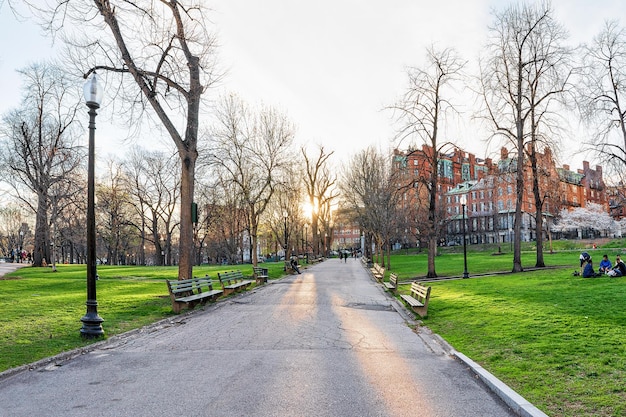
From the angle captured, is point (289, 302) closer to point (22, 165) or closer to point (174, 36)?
point (174, 36)

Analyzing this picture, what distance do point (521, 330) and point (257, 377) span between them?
5535mm

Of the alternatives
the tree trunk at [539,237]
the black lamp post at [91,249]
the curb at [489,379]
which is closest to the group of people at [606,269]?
the tree trunk at [539,237]

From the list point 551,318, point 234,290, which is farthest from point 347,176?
point 551,318

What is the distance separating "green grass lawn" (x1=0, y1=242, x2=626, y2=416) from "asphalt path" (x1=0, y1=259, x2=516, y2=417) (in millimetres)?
608

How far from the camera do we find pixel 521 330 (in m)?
9.37

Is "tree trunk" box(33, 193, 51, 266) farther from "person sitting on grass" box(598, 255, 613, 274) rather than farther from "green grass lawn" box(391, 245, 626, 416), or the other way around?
"person sitting on grass" box(598, 255, 613, 274)

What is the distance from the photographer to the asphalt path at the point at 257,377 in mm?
5266

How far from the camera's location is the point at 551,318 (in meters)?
10.3

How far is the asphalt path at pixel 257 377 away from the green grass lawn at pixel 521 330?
0.61m

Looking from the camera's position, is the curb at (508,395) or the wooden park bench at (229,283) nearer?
the curb at (508,395)

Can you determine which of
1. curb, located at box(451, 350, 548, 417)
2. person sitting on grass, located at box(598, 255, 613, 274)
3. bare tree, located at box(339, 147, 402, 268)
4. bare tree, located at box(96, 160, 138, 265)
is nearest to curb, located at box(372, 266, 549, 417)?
curb, located at box(451, 350, 548, 417)

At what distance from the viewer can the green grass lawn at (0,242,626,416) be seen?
18.9ft

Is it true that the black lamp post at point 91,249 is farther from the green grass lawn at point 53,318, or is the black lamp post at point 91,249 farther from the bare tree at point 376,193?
the bare tree at point 376,193

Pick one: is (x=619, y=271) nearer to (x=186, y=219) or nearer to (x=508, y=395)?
(x=508, y=395)
